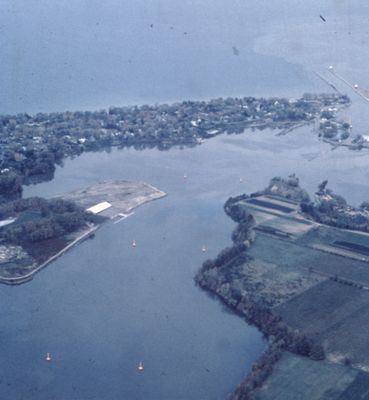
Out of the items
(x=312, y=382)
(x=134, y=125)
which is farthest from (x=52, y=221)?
(x=134, y=125)

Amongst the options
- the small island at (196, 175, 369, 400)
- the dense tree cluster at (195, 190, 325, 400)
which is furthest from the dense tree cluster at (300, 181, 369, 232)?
the dense tree cluster at (195, 190, 325, 400)

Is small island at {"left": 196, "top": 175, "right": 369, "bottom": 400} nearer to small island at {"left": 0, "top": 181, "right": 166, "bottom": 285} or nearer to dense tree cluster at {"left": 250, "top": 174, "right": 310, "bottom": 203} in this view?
dense tree cluster at {"left": 250, "top": 174, "right": 310, "bottom": 203}

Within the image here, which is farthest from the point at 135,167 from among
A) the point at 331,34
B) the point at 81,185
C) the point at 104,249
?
the point at 331,34

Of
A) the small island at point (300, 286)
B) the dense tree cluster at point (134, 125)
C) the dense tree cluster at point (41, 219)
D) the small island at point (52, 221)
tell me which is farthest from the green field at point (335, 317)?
the dense tree cluster at point (134, 125)

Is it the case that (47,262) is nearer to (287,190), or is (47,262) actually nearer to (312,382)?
(312,382)

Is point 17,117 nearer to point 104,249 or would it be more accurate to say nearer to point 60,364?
point 104,249

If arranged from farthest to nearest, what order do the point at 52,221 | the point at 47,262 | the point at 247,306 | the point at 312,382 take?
the point at 52,221 → the point at 47,262 → the point at 247,306 → the point at 312,382
